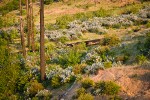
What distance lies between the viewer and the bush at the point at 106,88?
1623cm

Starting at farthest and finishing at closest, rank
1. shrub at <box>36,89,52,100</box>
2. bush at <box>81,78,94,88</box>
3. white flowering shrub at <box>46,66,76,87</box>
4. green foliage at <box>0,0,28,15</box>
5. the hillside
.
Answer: green foliage at <box>0,0,28,15</box> → white flowering shrub at <box>46,66,76,87</box> → shrub at <box>36,89,52,100</box> → bush at <box>81,78,94,88</box> → the hillside

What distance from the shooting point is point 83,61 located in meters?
23.9

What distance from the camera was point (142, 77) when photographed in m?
16.8

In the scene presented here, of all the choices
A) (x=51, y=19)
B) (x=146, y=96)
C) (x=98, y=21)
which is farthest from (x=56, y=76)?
(x=51, y=19)

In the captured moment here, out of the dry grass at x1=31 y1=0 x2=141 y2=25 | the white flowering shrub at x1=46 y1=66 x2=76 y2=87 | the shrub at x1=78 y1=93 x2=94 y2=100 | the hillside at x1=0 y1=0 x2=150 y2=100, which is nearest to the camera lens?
the shrub at x1=78 y1=93 x2=94 y2=100

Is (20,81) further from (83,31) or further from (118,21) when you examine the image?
(118,21)

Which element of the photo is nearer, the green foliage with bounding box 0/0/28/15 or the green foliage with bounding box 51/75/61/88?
the green foliage with bounding box 51/75/61/88

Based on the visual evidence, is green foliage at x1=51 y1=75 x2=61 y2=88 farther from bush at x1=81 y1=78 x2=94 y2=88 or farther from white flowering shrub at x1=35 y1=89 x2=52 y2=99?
bush at x1=81 y1=78 x2=94 y2=88

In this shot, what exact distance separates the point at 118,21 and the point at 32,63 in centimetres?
1572

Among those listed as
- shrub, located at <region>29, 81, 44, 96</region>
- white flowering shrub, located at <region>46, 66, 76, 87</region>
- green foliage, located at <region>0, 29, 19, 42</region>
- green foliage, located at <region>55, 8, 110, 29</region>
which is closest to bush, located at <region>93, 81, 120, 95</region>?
white flowering shrub, located at <region>46, 66, 76, 87</region>

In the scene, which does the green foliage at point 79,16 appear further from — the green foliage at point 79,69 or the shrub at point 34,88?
the shrub at point 34,88

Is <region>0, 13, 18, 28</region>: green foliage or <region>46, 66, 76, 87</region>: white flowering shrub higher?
<region>0, 13, 18, 28</region>: green foliage

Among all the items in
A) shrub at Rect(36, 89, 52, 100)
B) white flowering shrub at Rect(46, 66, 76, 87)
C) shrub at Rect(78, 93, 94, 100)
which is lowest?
shrub at Rect(36, 89, 52, 100)

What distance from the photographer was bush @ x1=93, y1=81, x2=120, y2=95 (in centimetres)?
1623
